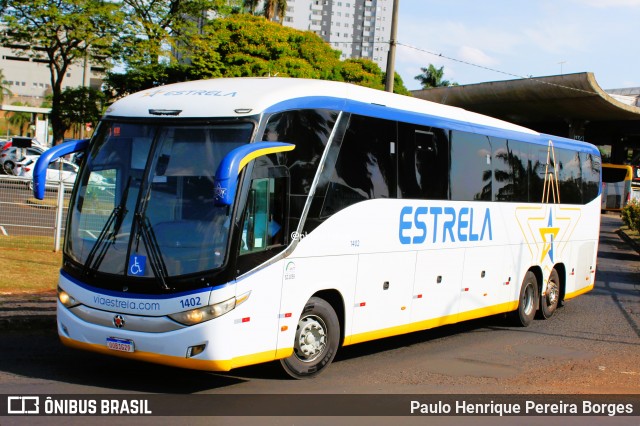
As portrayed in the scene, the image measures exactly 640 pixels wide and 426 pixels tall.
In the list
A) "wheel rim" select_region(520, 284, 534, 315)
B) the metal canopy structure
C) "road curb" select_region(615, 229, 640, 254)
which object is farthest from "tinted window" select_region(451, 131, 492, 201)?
the metal canopy structure

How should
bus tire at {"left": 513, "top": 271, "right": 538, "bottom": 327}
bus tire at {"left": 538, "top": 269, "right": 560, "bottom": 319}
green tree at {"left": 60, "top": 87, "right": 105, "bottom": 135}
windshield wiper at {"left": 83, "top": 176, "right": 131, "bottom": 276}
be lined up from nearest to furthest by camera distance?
windshield wiper at {"left": 83, "top": 176, "right": 131, "bottom": 276}, bus tire at {"left": 513, "top": 271, "right": 538, "bottom": 327}, bus tire at {"left": 538, "top": 269, "right": 560, "bottom": 319}, green tree at {"left": 60, "top": 87, "right": 105, "bottom": 135}

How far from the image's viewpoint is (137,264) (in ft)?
25.8

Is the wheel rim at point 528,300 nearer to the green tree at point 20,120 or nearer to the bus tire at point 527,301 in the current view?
the bus tire at point 527,301

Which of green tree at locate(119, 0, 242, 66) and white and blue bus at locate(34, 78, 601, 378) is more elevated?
green tree at locate(119, 0, 242, 66)

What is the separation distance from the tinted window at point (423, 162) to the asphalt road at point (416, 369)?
7.51ft

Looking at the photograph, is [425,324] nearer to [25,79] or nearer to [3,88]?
[3,88]

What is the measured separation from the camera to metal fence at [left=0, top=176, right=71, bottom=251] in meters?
17.6

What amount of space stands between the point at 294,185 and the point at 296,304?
1.29 meters

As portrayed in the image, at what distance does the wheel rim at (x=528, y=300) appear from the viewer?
14266 mm

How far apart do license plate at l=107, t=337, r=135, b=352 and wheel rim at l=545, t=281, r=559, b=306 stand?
31.2 feet

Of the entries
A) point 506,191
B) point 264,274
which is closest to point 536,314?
point 506,191

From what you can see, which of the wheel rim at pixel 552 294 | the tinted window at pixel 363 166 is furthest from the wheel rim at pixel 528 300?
the tinted window at pixel 363 166

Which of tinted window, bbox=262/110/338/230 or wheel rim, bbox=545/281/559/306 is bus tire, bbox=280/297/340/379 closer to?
tinted window, bbox=262/110/338/230

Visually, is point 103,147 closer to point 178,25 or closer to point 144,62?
point 144,62
